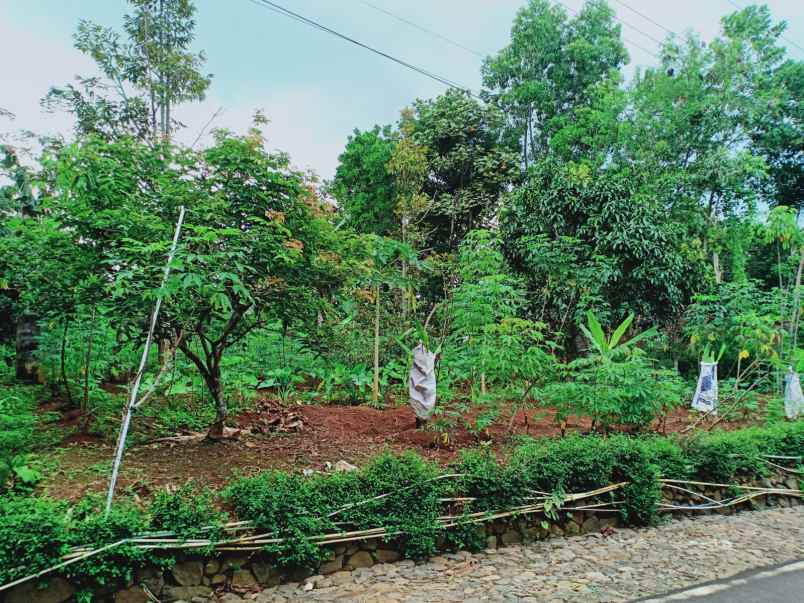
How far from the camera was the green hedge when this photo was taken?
2.21 m

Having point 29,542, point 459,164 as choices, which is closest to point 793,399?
point 29,542

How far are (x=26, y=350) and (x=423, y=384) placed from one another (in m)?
4.38

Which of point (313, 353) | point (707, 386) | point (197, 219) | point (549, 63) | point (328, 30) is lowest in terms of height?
point (707, 386)

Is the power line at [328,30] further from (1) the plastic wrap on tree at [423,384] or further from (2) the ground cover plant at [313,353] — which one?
(1) the plastic wrap on tree at [423,384]

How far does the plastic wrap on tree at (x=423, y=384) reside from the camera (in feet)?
14.9

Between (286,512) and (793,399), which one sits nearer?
(286,512)

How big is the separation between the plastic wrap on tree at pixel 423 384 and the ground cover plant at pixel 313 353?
0.37 ft

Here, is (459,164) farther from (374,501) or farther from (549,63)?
(374,501)

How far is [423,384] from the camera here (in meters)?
4.53

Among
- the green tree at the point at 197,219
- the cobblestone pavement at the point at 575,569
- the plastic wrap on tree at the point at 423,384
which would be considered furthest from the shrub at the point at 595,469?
the green tree at the point at 197,219

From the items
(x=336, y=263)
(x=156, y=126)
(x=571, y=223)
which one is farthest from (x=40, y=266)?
(x=156, y=126)

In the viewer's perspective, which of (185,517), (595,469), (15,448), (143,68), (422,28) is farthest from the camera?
(143,68)

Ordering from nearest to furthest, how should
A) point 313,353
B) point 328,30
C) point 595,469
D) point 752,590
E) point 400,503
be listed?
1. point 752,590
2. point 400,503
3. point 595,469
4. point 328,30
5. point 313,353

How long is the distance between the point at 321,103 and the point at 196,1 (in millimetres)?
7343
